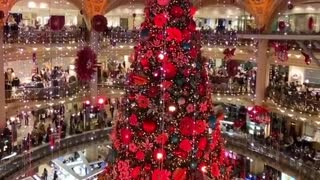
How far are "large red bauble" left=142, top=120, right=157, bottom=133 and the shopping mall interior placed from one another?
2 cm

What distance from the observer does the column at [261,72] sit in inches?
886

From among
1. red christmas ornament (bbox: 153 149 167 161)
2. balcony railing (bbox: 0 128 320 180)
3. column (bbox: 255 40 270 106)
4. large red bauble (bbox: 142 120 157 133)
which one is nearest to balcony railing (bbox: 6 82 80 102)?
balcony railing (bbox: 0 128 320 180)

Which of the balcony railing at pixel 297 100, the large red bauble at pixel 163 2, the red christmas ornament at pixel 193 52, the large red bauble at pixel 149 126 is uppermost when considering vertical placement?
the large red bauble at pixel 163 2

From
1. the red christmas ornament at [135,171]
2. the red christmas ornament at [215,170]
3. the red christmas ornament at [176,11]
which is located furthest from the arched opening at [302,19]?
the red christmas ornament at [135,171]

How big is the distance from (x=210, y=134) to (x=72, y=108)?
1689cm

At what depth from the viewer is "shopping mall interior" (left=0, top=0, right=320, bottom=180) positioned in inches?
318

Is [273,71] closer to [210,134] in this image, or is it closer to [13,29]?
[13,29]

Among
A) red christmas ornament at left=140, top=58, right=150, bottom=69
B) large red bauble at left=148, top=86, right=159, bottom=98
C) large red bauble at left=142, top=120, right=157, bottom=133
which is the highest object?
red christmas ornament at left=140, top=58, right=150, bottom=69

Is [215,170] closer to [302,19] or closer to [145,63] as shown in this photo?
[145,63]

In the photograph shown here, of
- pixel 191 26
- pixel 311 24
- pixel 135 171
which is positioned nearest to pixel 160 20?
pixel 191 26

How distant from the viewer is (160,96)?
8055 millimetres

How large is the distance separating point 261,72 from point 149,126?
617 inches

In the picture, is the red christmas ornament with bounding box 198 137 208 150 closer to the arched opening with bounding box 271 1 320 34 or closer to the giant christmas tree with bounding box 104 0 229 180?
the giant christmas tree with bounding box 104 0 229 180

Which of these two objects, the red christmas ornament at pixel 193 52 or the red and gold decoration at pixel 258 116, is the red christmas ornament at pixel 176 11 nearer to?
the red christmas ornament at pixel 193 52
